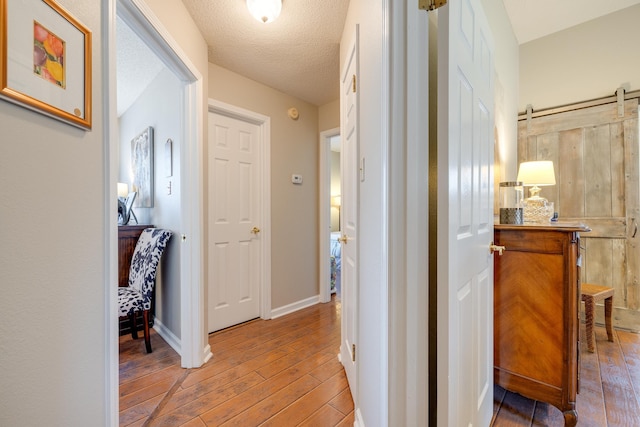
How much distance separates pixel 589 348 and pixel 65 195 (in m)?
3.19

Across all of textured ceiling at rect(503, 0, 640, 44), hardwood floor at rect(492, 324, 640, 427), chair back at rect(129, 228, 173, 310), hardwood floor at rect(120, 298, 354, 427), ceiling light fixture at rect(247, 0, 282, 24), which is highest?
textured ceiling at rect(503, 0, 640, 44)

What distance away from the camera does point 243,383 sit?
168 centimetres

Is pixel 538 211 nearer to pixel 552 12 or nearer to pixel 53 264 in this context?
pixel 552 12

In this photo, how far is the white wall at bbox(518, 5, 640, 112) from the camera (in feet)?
7.61

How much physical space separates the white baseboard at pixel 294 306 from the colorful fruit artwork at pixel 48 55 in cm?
249

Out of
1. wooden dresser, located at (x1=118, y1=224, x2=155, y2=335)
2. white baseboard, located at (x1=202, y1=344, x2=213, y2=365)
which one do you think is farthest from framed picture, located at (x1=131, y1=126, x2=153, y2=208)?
white baseboard, located at (x1=202, y1=344, x2=213, y2=365)

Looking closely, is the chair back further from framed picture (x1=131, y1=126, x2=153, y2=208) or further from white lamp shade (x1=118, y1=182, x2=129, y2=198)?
white lamp shade (x1=118, y1=182, x2=129, y2=198)

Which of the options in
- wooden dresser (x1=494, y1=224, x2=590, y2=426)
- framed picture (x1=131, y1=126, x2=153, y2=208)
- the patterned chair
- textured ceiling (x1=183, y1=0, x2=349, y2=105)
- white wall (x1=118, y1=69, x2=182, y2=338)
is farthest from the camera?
framed picture (x1=131, y1=126, x2=153, y2=208)

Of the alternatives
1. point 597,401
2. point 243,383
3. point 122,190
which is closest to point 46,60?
point 243,383

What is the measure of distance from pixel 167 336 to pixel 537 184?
10.5ft

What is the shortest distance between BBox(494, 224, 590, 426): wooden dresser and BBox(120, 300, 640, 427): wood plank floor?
0.67 feet

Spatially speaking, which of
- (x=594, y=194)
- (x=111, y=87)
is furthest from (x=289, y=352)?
(x=594, y=194)

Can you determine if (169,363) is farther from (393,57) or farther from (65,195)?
(393,57)

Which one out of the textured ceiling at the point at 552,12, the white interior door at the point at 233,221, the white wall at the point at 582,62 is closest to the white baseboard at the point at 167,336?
the white interior door at the point at 233,221
